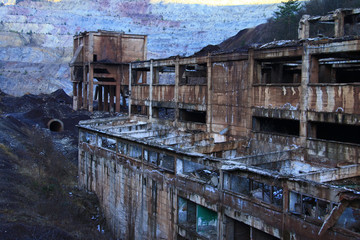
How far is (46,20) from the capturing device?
89938mm

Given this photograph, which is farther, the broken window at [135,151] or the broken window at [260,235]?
the broken window at [135,151]

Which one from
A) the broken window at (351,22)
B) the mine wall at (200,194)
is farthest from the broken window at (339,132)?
the broken window at (351,22)

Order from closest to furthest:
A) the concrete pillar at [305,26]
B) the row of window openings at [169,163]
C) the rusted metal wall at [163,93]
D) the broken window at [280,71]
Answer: the row of window openings at [169,163] → the broken window at [280,71] → the rusted metal wall at [163,93] → the concrete pillar at [305,26]

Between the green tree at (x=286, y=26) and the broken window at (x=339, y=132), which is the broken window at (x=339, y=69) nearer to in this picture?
the broken window at (x=339, y=132)

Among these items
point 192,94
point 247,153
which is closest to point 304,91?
point 247,153

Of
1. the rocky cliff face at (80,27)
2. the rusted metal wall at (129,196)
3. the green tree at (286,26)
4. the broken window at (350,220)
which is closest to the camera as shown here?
the broken window at (350,220)

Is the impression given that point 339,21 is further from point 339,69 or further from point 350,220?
point 350,220

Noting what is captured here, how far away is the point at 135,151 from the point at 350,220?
884 centimetres

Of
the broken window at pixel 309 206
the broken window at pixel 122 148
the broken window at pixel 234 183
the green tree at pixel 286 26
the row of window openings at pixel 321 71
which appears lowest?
the broken window at pixel 309 206

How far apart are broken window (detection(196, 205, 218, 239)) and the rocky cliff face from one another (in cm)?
5036

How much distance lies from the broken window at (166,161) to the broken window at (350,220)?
240 inches

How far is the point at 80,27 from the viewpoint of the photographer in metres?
89.6

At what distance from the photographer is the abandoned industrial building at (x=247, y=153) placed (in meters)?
8.79

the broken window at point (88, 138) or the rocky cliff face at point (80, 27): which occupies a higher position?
the rocky cliff face at point (80, 27)
